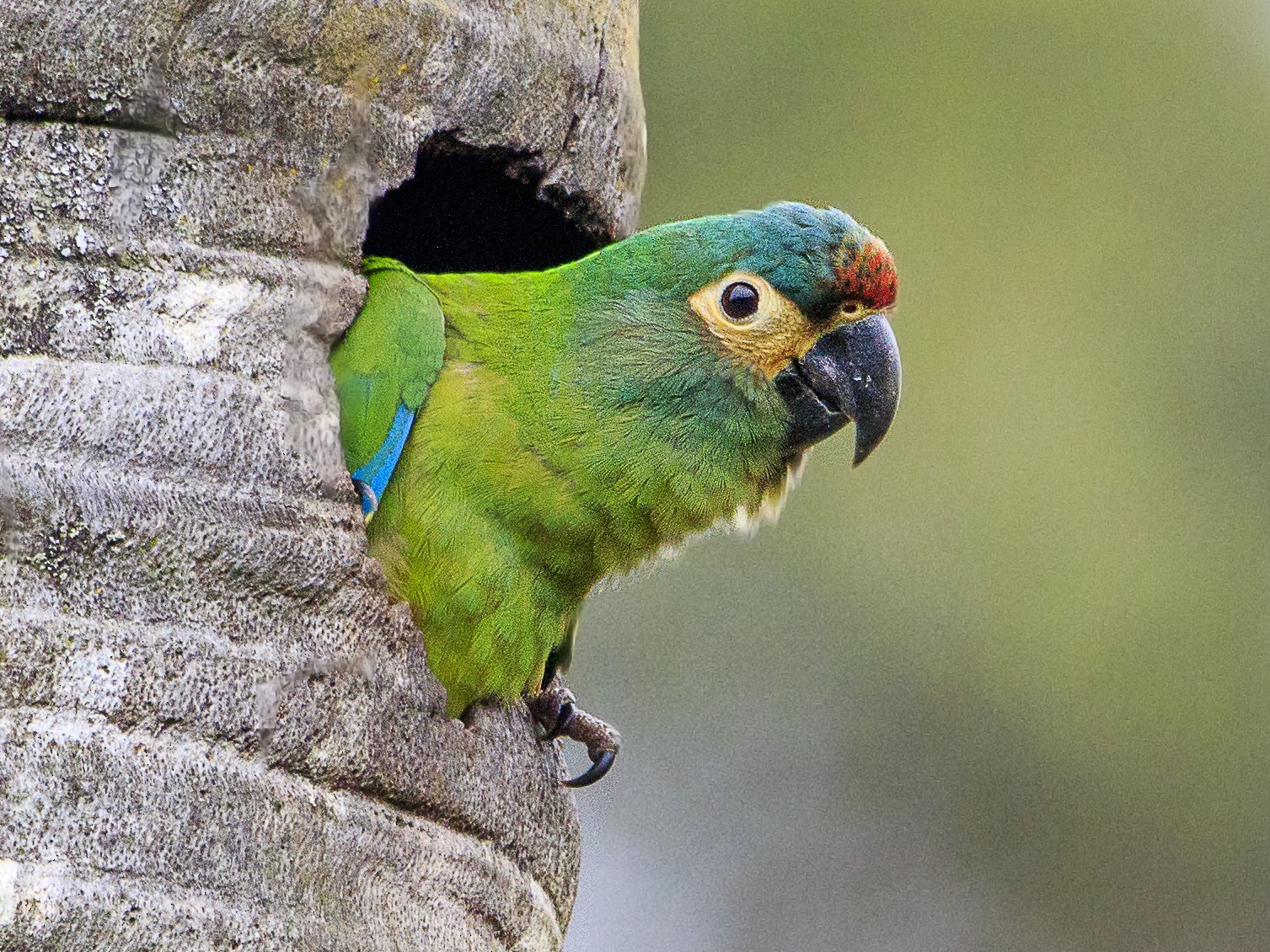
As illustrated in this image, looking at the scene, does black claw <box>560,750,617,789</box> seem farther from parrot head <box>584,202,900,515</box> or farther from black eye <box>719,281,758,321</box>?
black eye <box>719,281,758,321</box>

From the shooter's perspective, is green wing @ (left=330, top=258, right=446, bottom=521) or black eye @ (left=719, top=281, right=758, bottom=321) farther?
black eye @ (left=719, top=281, right=758, bottom=321)

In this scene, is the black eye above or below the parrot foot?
above

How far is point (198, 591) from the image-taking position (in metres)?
2.49

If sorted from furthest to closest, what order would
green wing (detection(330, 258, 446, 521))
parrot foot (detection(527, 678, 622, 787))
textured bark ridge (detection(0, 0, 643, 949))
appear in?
1. parrot foot (detection(527, 678, 622, 787))
2. green wing (detection(330, 258, 446, 521))
3. textured bark ridge (detection(0, 0, 643, 949))

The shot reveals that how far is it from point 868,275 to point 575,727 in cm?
130

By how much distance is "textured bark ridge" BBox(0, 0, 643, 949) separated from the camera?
2.32m

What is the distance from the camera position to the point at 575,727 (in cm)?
379

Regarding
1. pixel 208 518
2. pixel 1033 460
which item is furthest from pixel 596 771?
pixel 1033 460

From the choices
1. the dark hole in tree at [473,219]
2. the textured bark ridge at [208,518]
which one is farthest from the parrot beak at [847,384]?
the textured bark ridge at [208,518]

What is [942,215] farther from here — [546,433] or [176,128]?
[176,128]

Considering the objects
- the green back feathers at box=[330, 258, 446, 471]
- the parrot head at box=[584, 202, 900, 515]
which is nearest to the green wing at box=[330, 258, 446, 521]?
the green back feathers at box=[330, 258, 446, 471]

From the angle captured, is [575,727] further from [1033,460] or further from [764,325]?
[1033,460]

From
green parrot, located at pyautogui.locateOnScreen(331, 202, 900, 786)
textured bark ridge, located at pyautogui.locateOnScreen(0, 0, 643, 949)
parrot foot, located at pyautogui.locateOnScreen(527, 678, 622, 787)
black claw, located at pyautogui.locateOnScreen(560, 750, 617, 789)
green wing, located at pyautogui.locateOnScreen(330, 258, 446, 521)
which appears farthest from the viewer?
parrot foot, located at pyautogui.locateOnScreen(527, 678, 622, 787)

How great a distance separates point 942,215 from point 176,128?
4.86 metres
